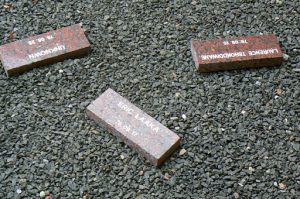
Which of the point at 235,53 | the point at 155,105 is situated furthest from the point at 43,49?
the point at 235,53

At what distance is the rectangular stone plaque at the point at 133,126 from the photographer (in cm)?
262

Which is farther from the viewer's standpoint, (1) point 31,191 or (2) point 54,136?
(2) point 54,136

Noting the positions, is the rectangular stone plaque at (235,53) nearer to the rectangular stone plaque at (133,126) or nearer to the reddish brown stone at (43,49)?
the rectangular stone plaque at (133,126)

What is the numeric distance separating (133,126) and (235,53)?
0.86m

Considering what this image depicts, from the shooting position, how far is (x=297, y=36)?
3309 millimetres

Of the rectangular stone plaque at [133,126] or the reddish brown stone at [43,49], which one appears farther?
the reddish brown stone at [43,49]

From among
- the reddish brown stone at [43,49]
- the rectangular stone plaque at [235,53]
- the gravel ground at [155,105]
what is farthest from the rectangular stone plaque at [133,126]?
the rectangular stone plaque at [235,53]

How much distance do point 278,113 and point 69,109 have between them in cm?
126

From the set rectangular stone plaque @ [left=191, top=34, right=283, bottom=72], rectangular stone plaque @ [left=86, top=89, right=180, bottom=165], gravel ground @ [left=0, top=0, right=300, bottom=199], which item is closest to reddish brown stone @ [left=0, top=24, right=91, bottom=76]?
gravel ground @ [left=0, top=0, right=300, bottom=199]

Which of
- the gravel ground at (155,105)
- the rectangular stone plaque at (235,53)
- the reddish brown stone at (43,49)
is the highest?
the reddish brown stone at (43,49)

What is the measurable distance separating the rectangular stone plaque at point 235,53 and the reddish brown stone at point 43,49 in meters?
0.74

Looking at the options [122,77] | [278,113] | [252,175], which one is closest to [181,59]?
[122,77]

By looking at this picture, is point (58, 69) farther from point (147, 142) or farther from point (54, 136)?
point (147, 142)

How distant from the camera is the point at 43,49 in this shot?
3.07 meters
